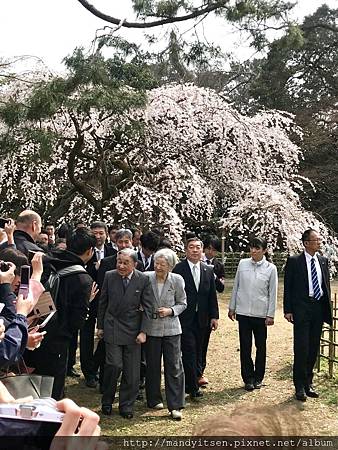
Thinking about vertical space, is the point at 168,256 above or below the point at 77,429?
above

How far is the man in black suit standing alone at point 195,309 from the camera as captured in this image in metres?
5.46

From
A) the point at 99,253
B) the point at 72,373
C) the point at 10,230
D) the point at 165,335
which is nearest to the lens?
the point at 10,230

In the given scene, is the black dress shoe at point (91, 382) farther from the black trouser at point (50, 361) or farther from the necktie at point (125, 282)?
the black trouser at point (50, 361)

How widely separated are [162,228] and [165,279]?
6037 millimetres

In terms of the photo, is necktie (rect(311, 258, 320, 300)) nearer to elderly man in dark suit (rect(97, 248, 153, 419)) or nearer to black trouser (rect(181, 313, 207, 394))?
black trouser (rect(181, 313, 207, 394))

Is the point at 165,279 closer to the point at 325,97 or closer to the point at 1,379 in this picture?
the point at 1,379

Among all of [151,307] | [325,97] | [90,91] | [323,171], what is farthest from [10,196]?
[325,97]

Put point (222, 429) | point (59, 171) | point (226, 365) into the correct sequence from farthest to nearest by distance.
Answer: point (59, 171), point (226, 365), point (222, 429)

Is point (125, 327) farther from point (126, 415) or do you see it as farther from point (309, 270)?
point (309, 270)

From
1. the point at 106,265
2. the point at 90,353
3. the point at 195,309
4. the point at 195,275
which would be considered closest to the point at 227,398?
the point at 195,309

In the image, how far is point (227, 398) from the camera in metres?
5.47

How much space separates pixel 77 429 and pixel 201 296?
4.15 meters

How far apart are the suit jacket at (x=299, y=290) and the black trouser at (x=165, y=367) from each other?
1223 millimetres

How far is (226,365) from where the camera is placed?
6.86 meters
